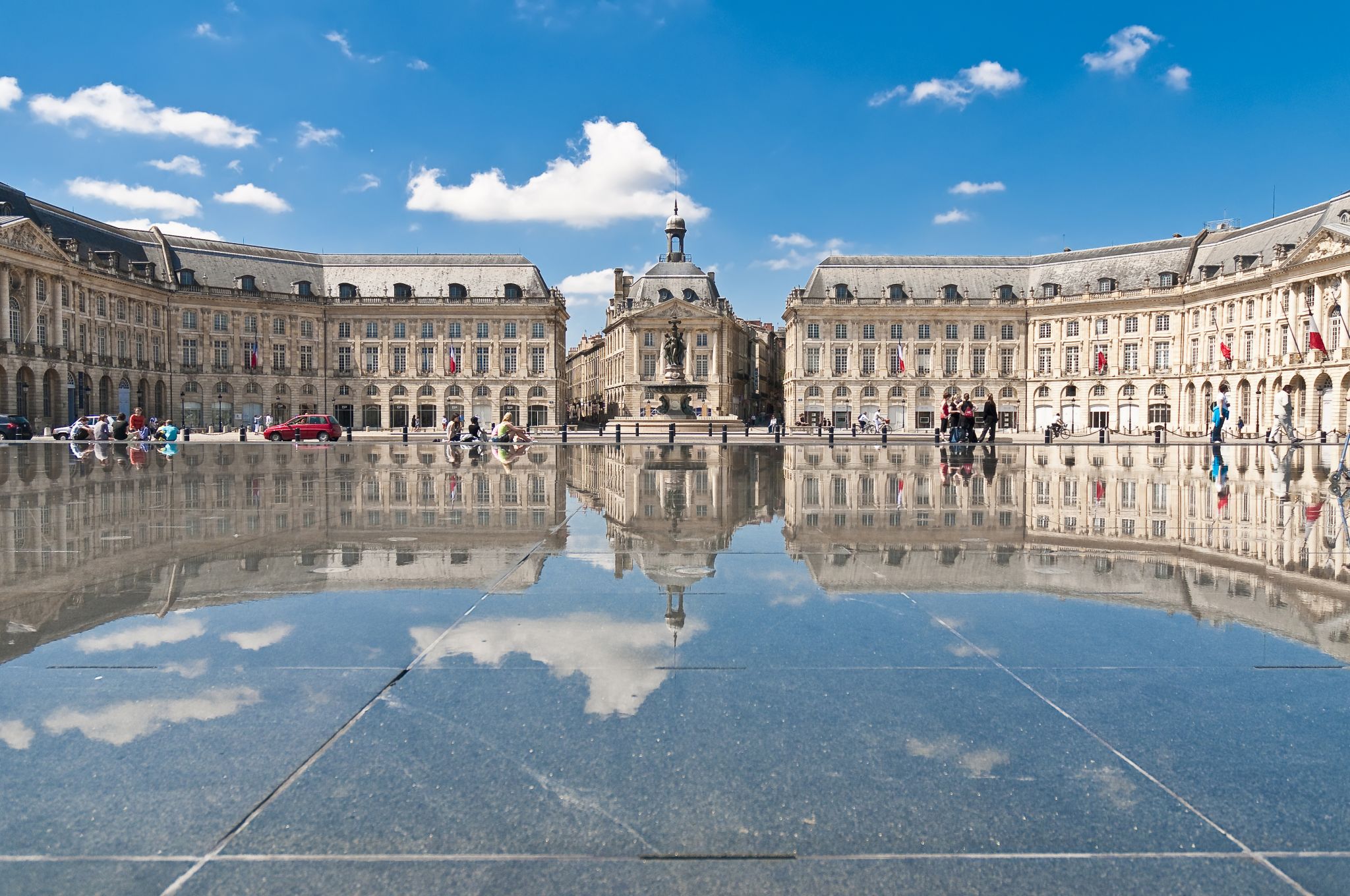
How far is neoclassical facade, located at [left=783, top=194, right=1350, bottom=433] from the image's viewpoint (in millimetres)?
68312

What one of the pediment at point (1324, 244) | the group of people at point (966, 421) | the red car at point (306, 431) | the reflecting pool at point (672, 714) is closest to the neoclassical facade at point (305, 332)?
the red car at point (306, 431)

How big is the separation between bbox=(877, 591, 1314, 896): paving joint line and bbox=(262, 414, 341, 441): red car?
45.6 meters

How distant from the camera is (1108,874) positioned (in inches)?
101

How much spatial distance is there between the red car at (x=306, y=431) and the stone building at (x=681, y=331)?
4177 cm

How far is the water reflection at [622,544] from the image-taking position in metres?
5.14

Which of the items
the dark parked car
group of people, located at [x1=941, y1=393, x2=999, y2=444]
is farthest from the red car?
group of people, located at [x1=941, y1=393, x2=999, y2=444]

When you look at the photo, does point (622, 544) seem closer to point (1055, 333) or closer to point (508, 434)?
point (508, 434)

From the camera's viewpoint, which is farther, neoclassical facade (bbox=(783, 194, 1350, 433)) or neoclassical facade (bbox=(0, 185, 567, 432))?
neoclassical facade (bbox=(0, 185, 567, 432))

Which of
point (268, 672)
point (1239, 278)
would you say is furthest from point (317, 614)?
point (1239, 278)

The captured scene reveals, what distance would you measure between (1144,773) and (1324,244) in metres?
70.8

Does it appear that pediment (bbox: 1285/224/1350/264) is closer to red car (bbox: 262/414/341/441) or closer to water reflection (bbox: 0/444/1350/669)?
water reflection (bbox: 0/444/1350/669)

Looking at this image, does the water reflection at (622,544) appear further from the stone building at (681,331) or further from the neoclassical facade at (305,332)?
the stone building at (681,331)

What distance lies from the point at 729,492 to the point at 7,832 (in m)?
11.1

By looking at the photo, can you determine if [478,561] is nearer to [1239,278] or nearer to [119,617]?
[119,617]
